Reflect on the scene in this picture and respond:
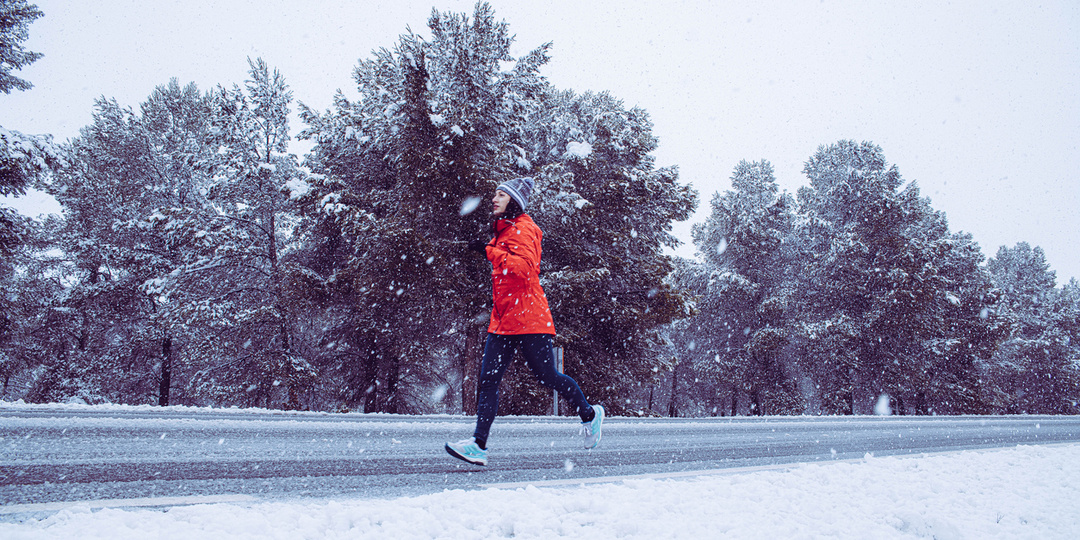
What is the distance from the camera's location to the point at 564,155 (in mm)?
15734

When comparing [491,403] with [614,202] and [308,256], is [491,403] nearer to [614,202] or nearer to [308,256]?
[614,202]

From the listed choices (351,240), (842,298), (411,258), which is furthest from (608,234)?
(842,298)

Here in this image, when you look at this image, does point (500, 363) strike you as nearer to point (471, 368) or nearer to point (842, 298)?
point (471, 368)

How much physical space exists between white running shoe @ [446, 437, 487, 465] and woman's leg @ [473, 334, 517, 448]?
5 cm

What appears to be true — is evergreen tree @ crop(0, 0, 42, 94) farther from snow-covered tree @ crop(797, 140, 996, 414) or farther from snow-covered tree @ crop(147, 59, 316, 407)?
snow-covered tree @ crop(797, 140, 996, 414)

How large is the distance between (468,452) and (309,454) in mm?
1117

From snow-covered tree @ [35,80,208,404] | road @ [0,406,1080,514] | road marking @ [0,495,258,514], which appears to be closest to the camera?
road marking @ [0,495,258,514]

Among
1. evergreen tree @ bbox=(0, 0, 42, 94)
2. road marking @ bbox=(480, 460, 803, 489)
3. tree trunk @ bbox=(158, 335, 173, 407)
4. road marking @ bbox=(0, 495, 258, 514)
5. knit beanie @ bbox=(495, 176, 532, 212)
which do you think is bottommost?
tree trunk @ bbox=(158, 335, 173, 407)

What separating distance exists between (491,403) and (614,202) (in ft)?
41.9

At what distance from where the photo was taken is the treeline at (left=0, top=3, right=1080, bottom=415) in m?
13.4

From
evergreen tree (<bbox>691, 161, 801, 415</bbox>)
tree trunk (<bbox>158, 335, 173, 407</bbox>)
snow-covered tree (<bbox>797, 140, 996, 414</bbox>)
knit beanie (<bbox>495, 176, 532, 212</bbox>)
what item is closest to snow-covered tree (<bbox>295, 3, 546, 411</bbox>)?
tree trunk (<bbox>158, 335, 173, 407</bbox>)

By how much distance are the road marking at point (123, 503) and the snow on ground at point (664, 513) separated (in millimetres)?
122

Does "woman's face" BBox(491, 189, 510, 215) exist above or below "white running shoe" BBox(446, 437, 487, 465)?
above

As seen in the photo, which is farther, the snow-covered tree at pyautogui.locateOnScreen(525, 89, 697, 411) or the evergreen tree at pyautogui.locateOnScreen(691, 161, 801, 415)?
the evergreen tree at pyautogui.locateOnScreen(691, 161, 801, 415)
